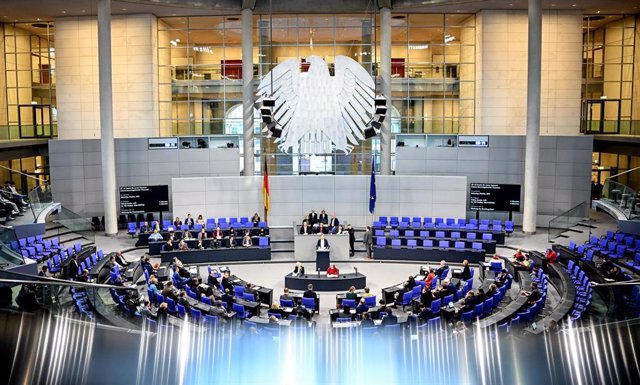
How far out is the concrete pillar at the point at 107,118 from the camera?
2508cm

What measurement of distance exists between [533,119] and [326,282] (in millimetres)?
12398

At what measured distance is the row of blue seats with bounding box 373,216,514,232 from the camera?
24728 millimetres

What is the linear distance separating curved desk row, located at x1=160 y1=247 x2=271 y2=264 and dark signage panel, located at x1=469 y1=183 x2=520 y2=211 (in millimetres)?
10197

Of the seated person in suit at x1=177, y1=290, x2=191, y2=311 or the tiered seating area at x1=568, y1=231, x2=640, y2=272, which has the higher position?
the tiered seating area at x1=568, y1=231, x2=640, y2=272

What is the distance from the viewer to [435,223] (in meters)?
25.1

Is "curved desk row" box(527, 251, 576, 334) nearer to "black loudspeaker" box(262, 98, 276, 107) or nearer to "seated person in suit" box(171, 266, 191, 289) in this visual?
"seated person in suit" box(171, 266, 191, 289)

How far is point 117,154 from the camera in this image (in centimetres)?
2791

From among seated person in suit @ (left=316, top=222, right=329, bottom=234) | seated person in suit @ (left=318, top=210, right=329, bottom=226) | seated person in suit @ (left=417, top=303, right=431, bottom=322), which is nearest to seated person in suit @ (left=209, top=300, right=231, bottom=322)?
seated person in suit @ (left=417, top=303, right=431, bottom=322)

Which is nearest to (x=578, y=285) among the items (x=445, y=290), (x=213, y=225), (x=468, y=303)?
(x=445, y=290)

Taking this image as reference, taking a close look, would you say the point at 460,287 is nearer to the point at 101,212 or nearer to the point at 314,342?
the point at 314,342

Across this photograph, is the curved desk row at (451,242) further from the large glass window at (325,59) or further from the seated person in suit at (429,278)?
the large glass window at (325,59)

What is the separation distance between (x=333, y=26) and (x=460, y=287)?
16.6 meters

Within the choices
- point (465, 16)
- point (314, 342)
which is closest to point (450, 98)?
point (465, 16)

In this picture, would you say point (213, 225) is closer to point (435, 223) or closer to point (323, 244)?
point (323, 244)
